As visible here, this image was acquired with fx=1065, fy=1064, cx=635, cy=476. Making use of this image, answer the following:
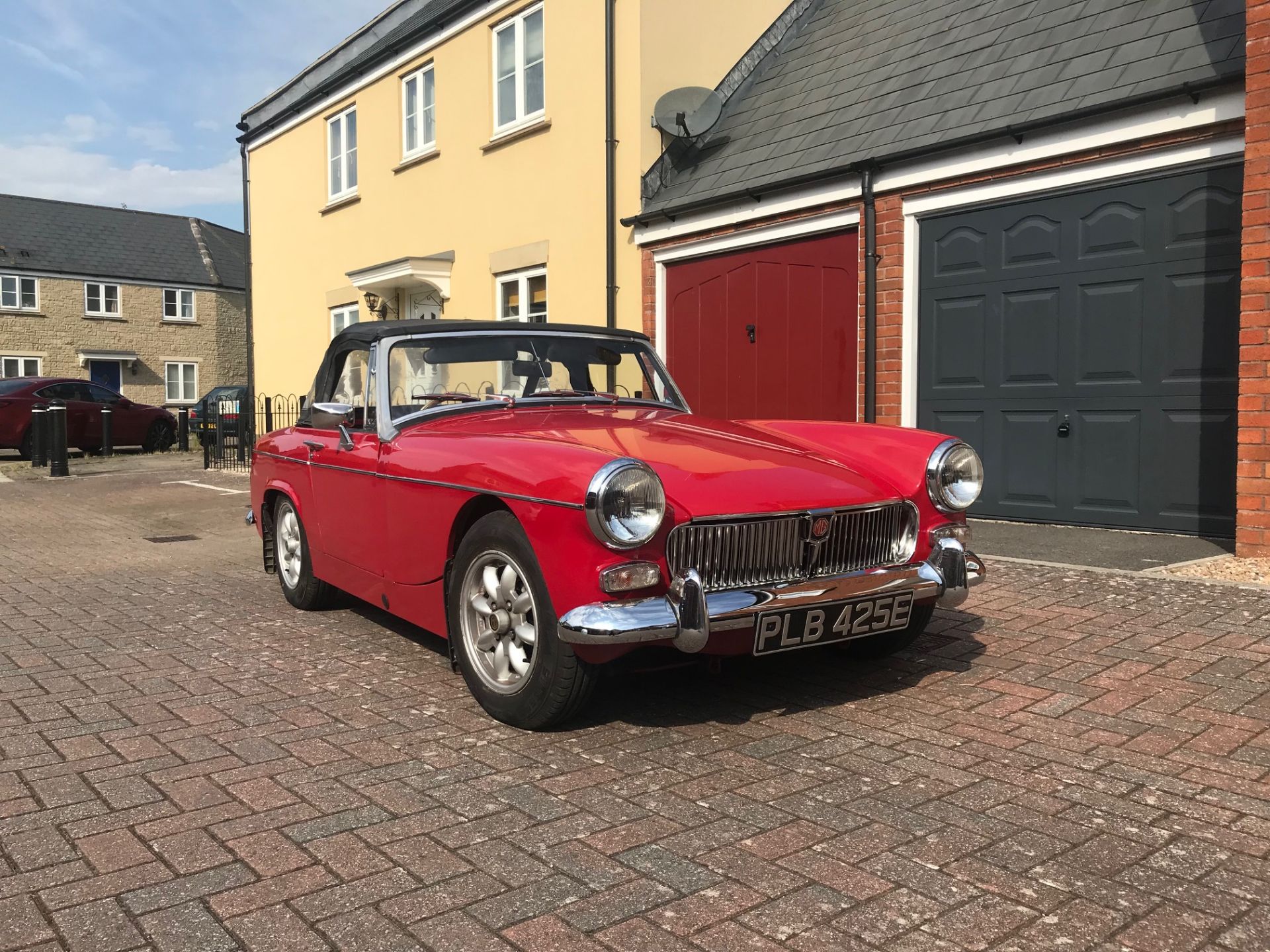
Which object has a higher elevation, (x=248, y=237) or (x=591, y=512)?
(x=248, y=237)

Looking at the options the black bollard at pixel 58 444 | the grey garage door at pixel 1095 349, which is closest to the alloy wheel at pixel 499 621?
the grey garage door at pixel 1095 349

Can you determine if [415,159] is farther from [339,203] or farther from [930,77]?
[930,77]

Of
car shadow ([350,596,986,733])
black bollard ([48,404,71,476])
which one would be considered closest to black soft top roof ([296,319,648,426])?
car shadow ([350,596,986,733])

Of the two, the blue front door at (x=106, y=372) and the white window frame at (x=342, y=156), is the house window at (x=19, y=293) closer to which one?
the blue front door at (x=106, y=372)

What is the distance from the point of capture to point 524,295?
43.3ft

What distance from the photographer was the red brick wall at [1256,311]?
612 centimetres

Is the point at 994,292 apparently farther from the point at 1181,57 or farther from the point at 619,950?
the point at 619,950

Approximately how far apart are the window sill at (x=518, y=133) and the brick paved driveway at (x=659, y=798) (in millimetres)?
8766

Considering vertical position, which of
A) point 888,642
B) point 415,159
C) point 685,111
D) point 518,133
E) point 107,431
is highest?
point 415,159

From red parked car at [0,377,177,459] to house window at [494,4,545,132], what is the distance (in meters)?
9.76

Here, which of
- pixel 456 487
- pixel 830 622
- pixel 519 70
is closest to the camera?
pixel 830 622

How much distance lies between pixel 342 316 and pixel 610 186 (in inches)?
289

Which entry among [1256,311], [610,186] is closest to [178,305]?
[610,186]

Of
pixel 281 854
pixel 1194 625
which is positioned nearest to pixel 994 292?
pixel 1194 625
